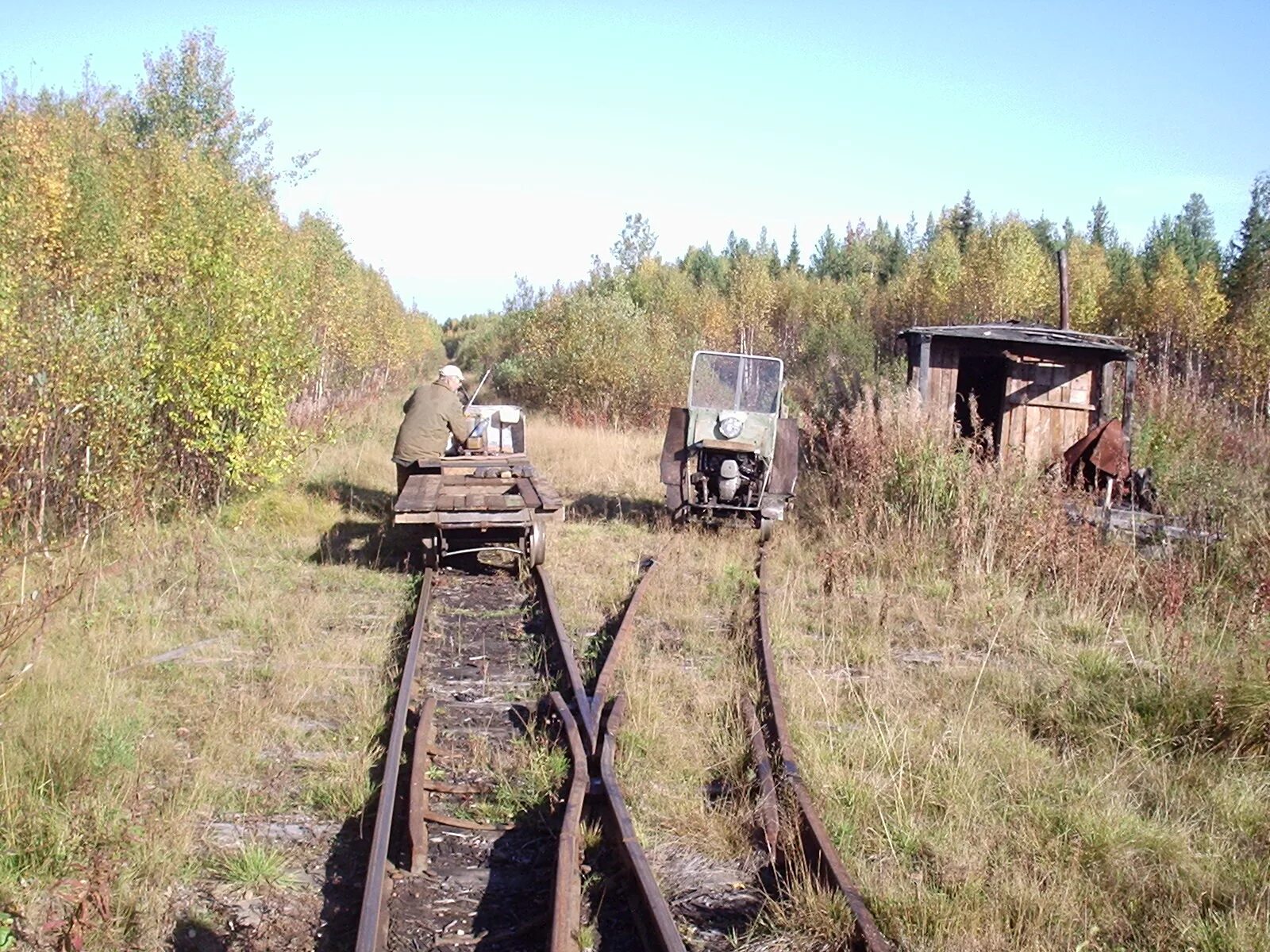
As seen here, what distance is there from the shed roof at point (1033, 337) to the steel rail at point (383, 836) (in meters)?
9.91

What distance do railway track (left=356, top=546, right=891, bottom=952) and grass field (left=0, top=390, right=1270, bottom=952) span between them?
177 mm

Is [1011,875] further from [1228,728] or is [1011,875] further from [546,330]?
[546,330]

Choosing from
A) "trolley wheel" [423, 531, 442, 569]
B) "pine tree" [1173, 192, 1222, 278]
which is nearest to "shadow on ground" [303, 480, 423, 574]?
"trolley wheel" [423, 531, 442, 569]

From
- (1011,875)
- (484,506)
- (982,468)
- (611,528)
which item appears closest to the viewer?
(1011,875)

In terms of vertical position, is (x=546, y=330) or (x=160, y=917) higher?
(x=546, y=330)

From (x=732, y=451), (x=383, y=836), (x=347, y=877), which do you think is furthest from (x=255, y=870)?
(x=732, y=451)

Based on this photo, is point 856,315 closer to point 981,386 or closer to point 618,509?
point 981,386

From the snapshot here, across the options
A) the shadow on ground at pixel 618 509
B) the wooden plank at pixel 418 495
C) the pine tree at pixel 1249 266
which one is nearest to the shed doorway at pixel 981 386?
the shadow on ground at pixel 618 509

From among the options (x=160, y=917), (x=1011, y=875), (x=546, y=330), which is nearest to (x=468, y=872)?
(x=160, y=917)

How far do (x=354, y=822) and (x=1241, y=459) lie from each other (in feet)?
41.7

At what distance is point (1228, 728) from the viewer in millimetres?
5852

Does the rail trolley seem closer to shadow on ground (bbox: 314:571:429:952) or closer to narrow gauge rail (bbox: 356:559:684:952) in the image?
narrow gauge rail (bbox: 356:559:684:952)

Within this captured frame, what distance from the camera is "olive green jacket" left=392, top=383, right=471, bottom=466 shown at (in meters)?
11.5

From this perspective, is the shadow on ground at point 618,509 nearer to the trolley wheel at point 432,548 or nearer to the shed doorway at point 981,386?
the trolley wheel at point 432,548
